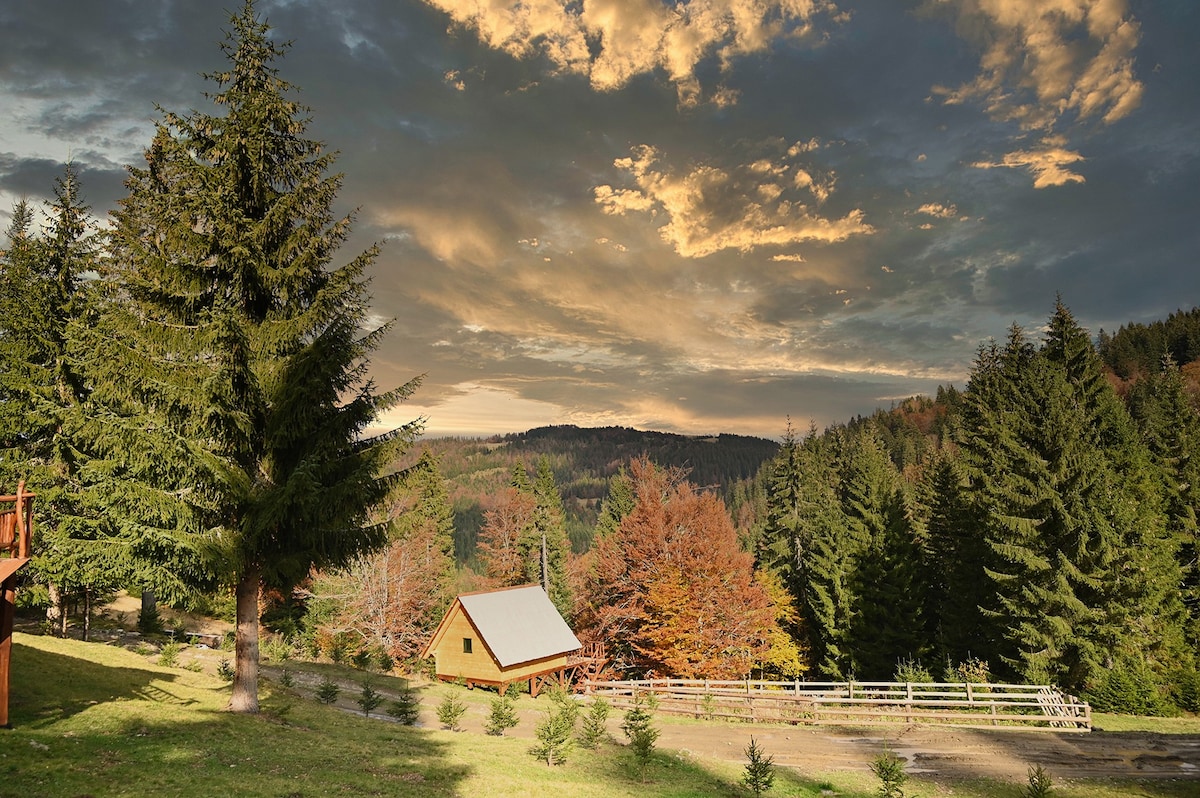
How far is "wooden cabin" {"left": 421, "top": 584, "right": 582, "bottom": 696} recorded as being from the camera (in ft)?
111

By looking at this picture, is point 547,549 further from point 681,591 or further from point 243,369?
point 243,369

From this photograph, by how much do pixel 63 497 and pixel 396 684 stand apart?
17254 mm

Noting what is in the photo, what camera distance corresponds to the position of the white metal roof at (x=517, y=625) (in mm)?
34094

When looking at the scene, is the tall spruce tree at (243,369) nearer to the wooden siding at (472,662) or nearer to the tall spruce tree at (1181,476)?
the wooden siding at (472,662)

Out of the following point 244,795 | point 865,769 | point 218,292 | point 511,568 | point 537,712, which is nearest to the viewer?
point 244,795

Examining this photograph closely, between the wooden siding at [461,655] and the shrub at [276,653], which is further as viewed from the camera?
the wooden siding at [461,655]

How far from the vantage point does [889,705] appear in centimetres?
2809

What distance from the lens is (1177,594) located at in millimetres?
32375

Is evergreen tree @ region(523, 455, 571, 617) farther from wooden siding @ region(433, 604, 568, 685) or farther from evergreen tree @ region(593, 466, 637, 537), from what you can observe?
wooden siding @ region(433, 604, 568, 685)

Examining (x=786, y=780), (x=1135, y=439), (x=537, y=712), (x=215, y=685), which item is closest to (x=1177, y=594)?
(x=1135, y=439)

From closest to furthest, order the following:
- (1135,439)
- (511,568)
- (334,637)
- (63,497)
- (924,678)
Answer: (63,497)
(924,678)
(1135,439)
(334,637)
(511,568)

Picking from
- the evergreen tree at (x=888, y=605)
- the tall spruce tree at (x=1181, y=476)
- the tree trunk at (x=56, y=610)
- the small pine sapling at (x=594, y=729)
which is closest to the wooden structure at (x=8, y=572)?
the small pine sapling at (x=594, y=729)

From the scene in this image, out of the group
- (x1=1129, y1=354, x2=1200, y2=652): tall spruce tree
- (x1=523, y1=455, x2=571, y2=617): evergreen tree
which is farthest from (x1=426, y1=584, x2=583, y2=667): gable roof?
(x1=1129, y1=354, x2=1200, y2=652): tall spruce tree

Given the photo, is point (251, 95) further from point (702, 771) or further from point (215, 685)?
point (702, 771)
